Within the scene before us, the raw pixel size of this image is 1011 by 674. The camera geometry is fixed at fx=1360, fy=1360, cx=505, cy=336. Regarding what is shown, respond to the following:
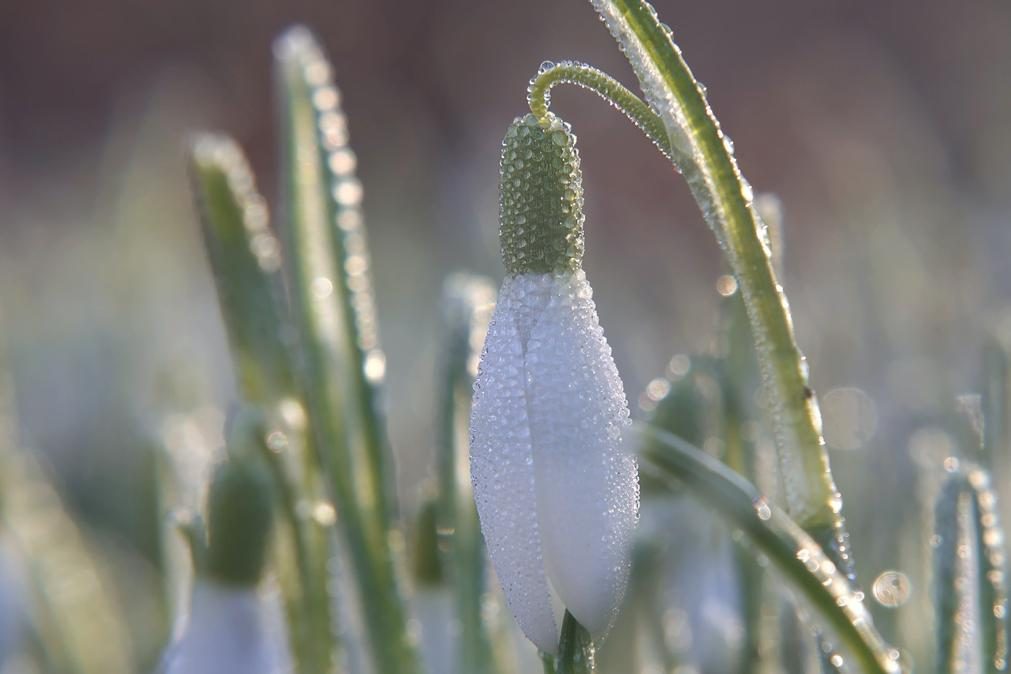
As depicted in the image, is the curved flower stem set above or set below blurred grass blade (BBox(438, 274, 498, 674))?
above

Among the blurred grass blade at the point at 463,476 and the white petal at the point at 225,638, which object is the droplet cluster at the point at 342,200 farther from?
the white petal at the point at 225,638

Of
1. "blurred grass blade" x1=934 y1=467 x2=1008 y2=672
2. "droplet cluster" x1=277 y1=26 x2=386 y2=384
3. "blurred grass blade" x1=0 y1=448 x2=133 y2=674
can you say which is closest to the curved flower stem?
"blurred grass blade" x1=934 y1=467 x2=1008 y2=672

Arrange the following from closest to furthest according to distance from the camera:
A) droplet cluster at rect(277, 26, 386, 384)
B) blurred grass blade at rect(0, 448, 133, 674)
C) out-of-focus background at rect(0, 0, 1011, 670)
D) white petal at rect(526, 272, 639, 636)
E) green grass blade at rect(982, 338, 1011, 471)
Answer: white petal at rect(526, 272, 639, 636) → green grass blade at rect(982, 338, 1011, 471) → droplet cluster at rect(277, 26, 386, 384) → blurred grass blade at rect(0, 448, 133, 674) → out-of-focus background at rect(0, 0, 1011, 670)

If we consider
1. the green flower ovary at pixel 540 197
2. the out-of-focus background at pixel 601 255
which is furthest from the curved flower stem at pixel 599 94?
the out-of-focus background at pixel 601 255

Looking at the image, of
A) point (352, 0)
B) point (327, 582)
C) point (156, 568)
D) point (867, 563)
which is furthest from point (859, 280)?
point (352, 0)

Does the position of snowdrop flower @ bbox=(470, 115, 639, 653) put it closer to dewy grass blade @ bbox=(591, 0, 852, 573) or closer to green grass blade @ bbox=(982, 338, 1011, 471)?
dewy grass blade @ bbox=(591, 0, 852, 573)

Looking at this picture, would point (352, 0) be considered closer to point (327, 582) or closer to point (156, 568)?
point (156, 568)
